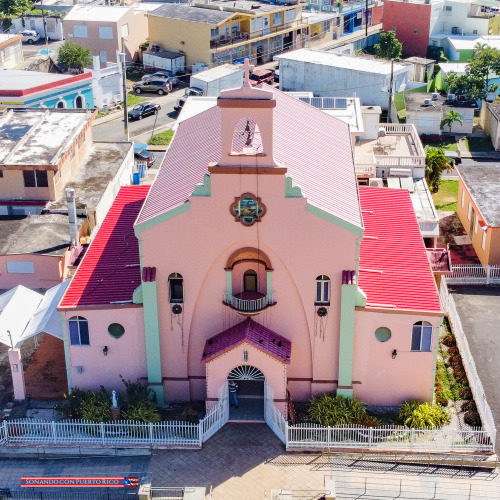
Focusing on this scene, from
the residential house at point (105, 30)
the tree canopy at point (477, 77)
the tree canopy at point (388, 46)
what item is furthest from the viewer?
the tree canopy at point (388, 46)

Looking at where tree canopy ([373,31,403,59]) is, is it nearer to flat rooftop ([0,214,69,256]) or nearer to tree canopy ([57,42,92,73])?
tree canopy ([57,42,92,73])

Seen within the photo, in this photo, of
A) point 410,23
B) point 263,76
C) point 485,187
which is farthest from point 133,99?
point 485,187

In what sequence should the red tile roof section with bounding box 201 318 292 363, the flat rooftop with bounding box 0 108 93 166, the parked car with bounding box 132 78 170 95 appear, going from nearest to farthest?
the red tile roof section with bounding box 201 318 292 363 → the flat rooftop with bounding box 0 108 93 166 → the parked car with bounding box 132 78 170 95

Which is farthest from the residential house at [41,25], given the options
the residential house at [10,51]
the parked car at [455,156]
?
the parked car at [455,156]

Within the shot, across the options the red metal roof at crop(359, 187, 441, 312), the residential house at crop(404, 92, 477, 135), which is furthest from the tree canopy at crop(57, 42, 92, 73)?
the red metal roof at crop(359, 187, 441, 312)

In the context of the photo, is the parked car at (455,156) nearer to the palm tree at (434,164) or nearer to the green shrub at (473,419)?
the palm tree at (434,164)

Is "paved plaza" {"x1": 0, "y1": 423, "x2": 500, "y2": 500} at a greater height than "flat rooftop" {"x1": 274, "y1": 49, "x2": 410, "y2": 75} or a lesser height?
lesser

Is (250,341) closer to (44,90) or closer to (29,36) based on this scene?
(44,90)
